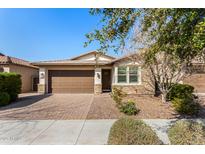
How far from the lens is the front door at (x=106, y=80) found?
72.0ft

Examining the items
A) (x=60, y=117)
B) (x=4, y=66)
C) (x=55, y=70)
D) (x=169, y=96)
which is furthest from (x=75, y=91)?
(x=60, y=117)

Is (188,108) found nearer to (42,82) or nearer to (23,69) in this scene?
(42,82)

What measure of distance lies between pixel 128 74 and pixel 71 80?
18.3 ft

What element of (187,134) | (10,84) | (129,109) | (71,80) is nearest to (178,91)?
(129,109)

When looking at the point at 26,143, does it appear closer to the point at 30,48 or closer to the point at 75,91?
the point at 30,48

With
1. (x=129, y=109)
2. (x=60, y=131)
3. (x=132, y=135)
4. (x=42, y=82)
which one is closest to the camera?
(x=132, y=135)

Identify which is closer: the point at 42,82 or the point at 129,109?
the point at 129,109

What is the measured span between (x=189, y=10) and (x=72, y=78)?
56.7 ft

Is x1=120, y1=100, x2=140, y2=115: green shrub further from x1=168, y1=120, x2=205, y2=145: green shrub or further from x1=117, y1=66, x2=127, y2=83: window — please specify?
x1=117, y1=66, x2=127, y2=83: window

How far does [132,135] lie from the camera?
148 inches

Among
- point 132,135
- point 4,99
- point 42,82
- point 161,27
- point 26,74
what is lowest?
point 4,99

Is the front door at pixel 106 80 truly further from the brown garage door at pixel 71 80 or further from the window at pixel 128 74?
the window at pixel 128 74

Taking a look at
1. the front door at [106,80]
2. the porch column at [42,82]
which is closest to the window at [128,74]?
the front door at [106,80]

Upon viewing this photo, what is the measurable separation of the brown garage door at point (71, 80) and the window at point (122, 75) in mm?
3115
